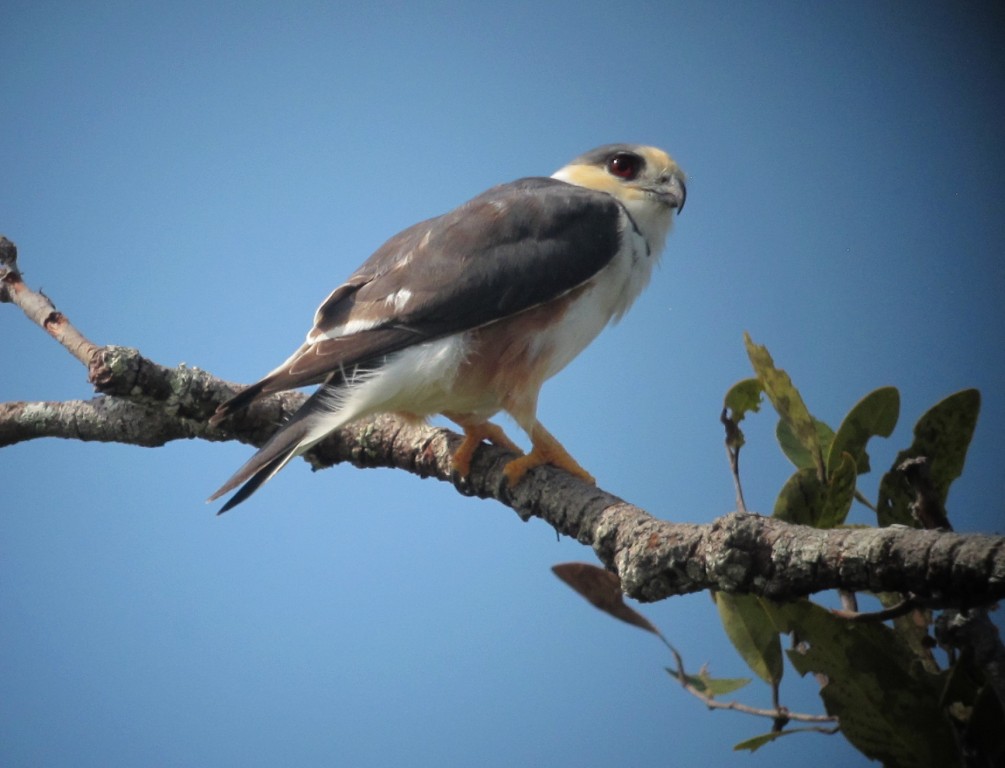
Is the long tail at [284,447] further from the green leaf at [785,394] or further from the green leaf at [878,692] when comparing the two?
the green leaf at [878,692]

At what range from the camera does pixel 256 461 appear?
258 cm

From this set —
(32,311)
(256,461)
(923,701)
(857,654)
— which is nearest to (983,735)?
(923,701)

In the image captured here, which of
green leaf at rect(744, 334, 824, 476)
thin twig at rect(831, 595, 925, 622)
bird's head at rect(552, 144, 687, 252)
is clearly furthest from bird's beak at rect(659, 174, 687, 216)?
thin twig at rect(831, 595, 925, 622)

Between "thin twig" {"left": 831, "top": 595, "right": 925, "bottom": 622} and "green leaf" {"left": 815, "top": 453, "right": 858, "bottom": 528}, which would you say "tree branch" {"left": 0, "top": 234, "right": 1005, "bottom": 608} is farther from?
"green leaf" {"left": 815, "top": 453, "right": 858, "bottom": 528}

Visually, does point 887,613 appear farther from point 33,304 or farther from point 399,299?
point 33,304

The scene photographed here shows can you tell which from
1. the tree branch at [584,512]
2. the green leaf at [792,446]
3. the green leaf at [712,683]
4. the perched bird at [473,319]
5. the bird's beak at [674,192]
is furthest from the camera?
the bird's beak at [674,192]

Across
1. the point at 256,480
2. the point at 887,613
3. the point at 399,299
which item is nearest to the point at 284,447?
the point at 256,480

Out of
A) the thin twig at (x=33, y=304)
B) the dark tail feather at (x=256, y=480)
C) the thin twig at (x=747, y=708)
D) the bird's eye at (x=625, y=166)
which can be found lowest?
the thin twig at (x=747, y=708)

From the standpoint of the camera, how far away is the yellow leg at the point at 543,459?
2.88 meters

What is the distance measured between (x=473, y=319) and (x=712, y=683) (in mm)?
1508

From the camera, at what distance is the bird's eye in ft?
13.0

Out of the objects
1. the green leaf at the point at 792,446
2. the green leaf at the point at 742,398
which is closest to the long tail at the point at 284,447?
the green leaf at the point at 742,398

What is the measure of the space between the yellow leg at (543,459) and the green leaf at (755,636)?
91 cm

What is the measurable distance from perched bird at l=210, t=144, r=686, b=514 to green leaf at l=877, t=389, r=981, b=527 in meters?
1.18
